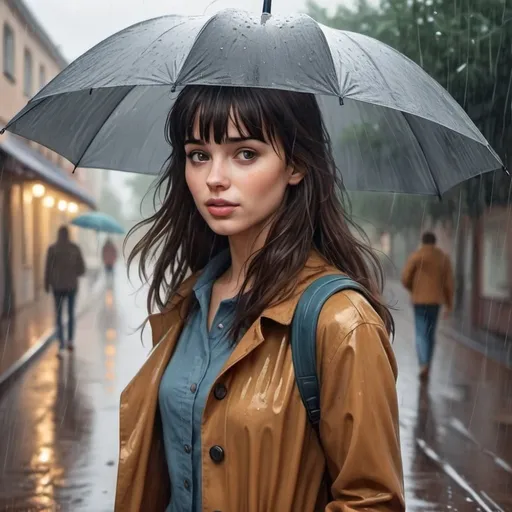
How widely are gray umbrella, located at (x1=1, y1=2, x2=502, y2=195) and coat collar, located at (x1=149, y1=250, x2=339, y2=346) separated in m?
0.41

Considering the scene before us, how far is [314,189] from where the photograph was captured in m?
1.96

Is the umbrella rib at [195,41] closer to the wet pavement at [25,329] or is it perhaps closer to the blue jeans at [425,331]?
the wet pavement at [25,329]

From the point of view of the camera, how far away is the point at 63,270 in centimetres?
1218

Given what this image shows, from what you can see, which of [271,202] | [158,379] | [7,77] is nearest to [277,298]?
[271,202]

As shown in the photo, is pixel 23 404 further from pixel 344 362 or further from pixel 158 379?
pixel 344 362

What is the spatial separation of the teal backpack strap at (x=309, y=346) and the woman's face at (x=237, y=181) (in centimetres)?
28

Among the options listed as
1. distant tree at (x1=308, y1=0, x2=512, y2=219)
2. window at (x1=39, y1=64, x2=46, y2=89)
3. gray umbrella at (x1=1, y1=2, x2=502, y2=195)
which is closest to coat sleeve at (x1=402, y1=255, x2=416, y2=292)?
distant tree at (x1=308, y1=0, x2=512, y2=219)

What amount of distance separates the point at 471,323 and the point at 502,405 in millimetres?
8268

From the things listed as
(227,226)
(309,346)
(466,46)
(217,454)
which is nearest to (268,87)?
(227,226)

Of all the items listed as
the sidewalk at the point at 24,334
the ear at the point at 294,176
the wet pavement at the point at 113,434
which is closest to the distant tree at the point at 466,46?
the wet pavement at the point at 113,434

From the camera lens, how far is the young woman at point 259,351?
162 centimetres

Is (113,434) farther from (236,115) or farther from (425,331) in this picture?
(236,115)

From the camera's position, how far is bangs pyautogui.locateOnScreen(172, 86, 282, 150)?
183cm

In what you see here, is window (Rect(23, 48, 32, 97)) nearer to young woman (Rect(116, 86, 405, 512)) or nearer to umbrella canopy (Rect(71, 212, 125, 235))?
umbrella canopy (Rect(71, 212, 125, 235))
